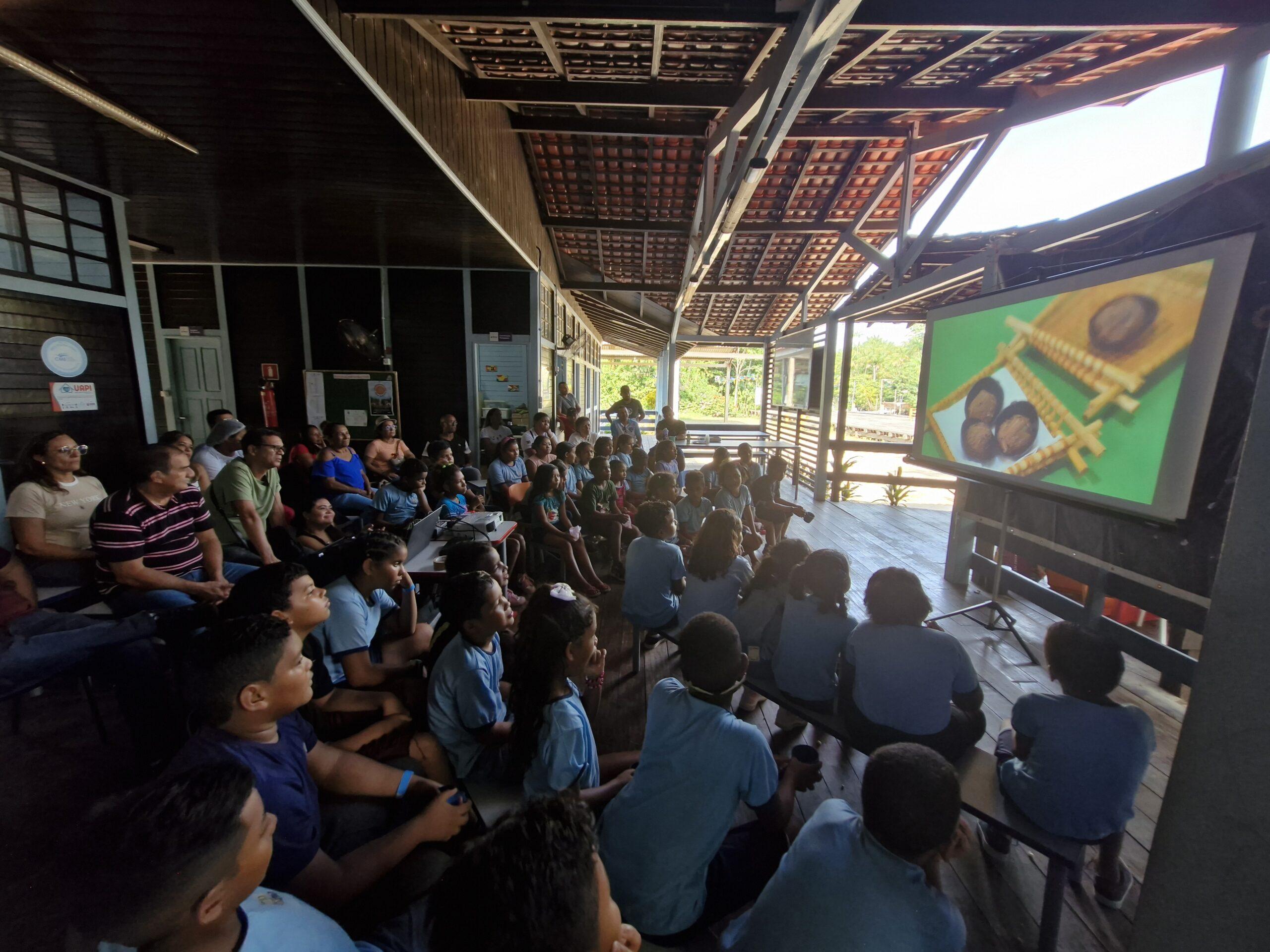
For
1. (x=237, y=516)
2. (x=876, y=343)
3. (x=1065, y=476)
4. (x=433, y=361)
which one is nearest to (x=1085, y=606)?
(x=1065, y=476)

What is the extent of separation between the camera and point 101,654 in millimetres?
1977

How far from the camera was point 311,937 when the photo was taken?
0.93m

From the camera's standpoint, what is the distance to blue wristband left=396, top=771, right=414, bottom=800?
1537 millimetres

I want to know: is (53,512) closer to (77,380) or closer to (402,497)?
(402,497)

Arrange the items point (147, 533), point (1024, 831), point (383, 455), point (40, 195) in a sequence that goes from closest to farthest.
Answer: point (1024, 831), point (147, 533), point (40, 195), point (383, 455)

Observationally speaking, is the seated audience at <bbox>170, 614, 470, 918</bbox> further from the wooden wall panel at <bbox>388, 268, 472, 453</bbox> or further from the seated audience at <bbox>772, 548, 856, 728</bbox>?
the wooden wall panel at <bbox>388, 268, 472, 453</bbox>

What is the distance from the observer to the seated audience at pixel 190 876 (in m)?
0.74

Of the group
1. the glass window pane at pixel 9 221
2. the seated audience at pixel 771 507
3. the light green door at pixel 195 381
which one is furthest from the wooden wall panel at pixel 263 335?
the seated audience at pixel 771 507

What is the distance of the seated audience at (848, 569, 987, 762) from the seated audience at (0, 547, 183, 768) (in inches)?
114

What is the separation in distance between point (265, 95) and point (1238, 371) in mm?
5072

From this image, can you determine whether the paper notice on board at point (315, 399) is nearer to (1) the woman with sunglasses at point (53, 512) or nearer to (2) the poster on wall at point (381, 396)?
(2) the poster on wall at point (381, 396)

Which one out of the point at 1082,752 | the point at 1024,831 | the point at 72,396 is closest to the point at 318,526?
the point at 72,396

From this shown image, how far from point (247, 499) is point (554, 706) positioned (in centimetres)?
274

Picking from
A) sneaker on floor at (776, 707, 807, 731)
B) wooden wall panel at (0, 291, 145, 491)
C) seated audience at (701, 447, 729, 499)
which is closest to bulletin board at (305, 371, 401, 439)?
wooden wall panel at (0, 291, 145, 491)
